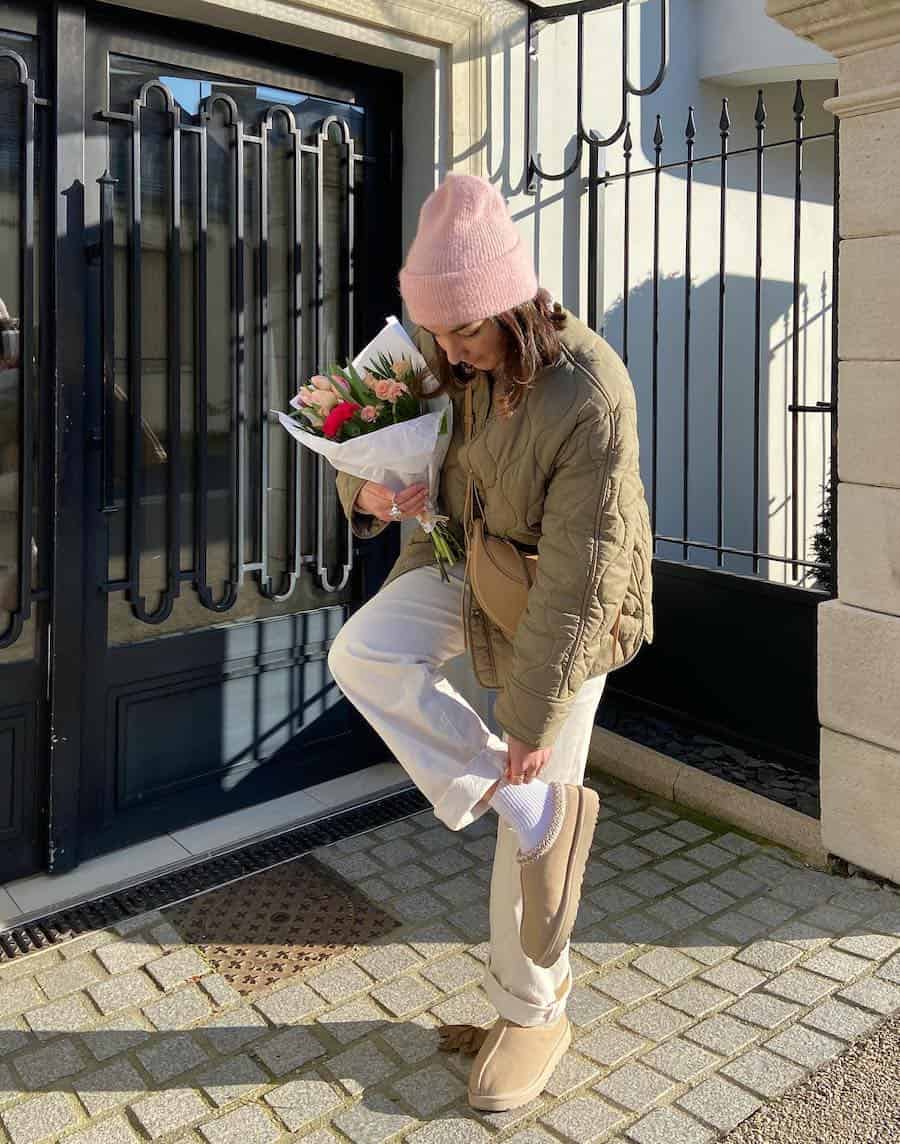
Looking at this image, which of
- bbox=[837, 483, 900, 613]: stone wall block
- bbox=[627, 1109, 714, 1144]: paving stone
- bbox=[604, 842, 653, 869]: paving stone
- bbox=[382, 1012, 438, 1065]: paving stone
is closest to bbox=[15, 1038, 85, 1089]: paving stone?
bbox=[382, 1012, 438, 1065]: paving stone

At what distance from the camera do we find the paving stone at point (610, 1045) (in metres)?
2.85

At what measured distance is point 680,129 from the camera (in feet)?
22.2

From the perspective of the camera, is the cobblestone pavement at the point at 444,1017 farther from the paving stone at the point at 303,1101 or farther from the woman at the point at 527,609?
the woman at the point at 527,609

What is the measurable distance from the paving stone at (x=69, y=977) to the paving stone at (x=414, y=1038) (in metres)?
0.94

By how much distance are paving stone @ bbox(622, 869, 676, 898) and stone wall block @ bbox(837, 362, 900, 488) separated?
154 centimetres

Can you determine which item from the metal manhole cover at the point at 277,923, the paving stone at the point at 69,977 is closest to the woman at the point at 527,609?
the metal manhole cover at the point at 277,923

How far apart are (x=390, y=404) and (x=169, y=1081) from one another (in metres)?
1.81

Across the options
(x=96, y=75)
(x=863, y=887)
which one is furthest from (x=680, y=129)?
(x=863, y=887)

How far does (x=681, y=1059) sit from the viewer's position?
2.84m

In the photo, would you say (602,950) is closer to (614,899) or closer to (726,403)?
(614,899)

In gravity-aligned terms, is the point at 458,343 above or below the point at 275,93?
below

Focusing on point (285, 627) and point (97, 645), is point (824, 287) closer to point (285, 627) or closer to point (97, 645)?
point (285, 627)

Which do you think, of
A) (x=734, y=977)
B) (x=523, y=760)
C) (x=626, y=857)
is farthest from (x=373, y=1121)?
(x=626, y=857)

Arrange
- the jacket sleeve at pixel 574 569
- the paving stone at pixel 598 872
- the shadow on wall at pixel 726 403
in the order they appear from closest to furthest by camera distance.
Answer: the jacket sleeve at pixel 574 569 < the paving stone at pixel 598 872 < the shadow on wall at pixel 726 403
